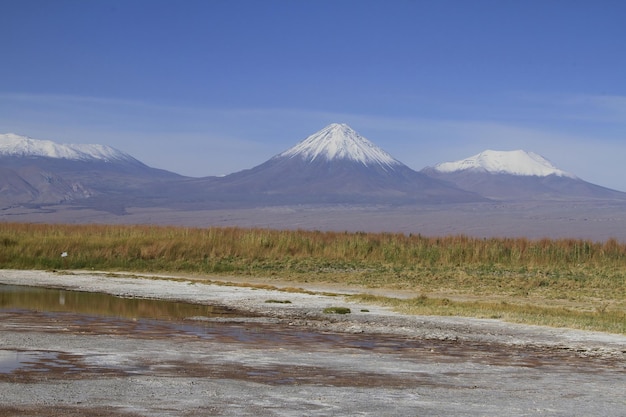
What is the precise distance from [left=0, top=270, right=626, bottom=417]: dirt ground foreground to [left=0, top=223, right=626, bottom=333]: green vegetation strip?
12578 millimetres

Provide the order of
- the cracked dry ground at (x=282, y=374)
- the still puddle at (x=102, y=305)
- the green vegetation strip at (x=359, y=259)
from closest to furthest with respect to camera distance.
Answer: the cracked dry ground at (x=282, y=374)
the still puddle at (x=102, y=305)
the green vegetation strip at (x=359, y=259)

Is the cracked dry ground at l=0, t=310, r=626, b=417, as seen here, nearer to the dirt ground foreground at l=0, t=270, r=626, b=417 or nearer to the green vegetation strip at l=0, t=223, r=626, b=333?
the dirt ground foreground at l=0, t=270, r=626, b=417

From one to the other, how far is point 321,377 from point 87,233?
44.3m

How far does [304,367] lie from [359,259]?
3483 cm

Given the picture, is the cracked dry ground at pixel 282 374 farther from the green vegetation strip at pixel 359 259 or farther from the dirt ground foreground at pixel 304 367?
the green vegetation strip at pixel 359 259

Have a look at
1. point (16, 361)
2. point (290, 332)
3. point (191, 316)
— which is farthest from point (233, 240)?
point (16, 361)

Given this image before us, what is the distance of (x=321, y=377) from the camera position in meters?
15.5

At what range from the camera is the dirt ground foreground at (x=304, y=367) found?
13102 millimetres

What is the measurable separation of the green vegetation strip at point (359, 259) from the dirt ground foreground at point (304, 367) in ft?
41.3

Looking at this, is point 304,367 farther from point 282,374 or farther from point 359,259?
point 359,259

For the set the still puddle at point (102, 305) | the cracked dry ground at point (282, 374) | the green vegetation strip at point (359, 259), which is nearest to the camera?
the cracked dry ground at point (282, 374)

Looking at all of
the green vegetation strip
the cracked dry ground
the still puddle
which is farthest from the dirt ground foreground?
the green vegetation strip

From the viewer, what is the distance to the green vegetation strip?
39.9 metres

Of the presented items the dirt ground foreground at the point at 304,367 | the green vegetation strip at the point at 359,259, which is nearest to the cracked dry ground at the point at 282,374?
the dirt ground foreground at the point at 304,367
